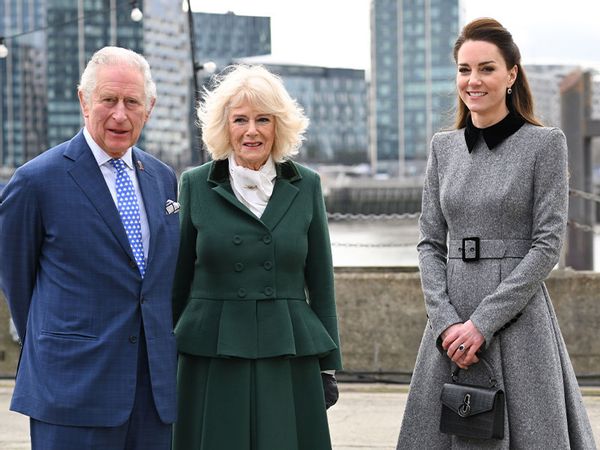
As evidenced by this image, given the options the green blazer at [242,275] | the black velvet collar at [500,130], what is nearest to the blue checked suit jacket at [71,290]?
the green blazer at [242,275]

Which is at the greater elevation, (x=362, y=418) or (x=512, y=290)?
(x=512, y=290)

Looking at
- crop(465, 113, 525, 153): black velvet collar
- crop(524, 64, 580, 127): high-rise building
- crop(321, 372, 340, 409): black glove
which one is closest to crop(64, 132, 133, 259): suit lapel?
crop(321, 372, 340, 409): black glove

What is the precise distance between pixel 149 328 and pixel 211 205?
0.58m

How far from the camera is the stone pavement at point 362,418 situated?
18.0ft

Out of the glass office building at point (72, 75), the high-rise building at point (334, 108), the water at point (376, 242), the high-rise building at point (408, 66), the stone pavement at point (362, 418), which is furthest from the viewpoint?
the high-rise building at point (408, 66)

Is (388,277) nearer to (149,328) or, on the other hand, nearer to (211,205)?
(211,205)

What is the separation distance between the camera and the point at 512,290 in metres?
3.17

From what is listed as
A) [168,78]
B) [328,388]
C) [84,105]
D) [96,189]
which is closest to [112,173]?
[96,189]

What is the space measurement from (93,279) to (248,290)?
623 mm

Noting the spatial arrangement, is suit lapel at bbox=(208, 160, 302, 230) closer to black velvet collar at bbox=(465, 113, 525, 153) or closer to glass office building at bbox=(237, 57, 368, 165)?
black velvet collar at bbox=(465, 113, 525, 153)

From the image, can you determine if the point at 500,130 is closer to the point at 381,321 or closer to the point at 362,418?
the point at 362,418

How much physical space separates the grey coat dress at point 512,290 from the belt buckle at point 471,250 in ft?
0.05

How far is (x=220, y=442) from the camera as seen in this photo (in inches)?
136

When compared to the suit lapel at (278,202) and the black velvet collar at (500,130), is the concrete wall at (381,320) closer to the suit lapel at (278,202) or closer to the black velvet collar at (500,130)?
the suit lapel at (278,202)
